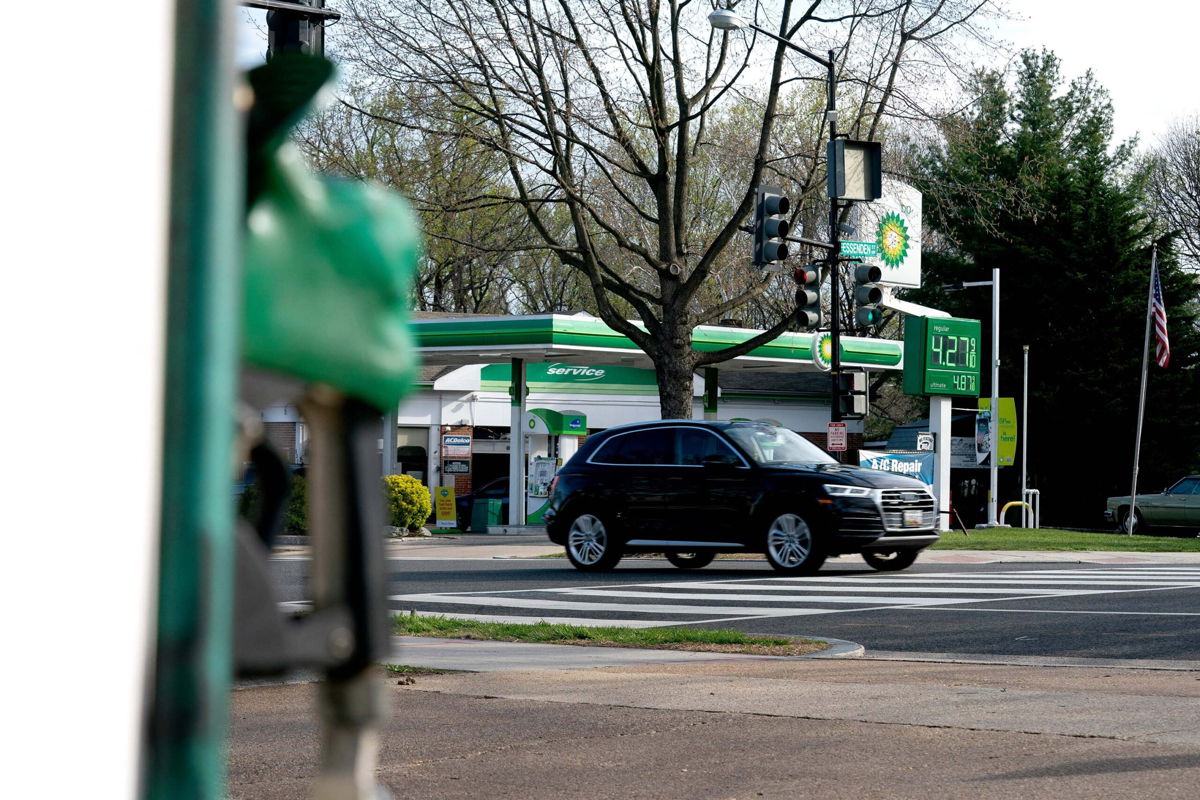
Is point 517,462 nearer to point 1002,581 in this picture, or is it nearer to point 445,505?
point 445,505

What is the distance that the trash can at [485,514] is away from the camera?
36.2 meters

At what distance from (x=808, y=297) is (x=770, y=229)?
5.49 ft

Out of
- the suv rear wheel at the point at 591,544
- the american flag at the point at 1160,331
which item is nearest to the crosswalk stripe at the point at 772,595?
the suv rear wheel at the point at 591,544

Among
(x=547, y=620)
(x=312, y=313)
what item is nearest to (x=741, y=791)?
(x=312, y=313)

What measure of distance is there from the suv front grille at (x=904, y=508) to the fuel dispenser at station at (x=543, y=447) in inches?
680

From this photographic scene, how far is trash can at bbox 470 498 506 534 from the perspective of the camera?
3616cm

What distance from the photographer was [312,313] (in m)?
0.98

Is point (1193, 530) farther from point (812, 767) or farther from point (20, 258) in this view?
point (20, 258)

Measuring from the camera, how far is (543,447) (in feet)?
116

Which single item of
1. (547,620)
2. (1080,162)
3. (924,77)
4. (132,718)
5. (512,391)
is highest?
(1080,162)

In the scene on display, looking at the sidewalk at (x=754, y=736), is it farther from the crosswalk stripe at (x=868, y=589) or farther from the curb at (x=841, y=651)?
the crosswalk stripe at (x=868, y=589)

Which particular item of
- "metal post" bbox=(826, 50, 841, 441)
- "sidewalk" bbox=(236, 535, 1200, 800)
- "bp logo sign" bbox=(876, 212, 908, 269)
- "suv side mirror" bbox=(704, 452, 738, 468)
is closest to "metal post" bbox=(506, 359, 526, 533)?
"bp logo sign" bbox=(876, 212, 908, 269)

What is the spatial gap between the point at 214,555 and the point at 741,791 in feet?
15.7

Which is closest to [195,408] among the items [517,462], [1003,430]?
[517,462]
